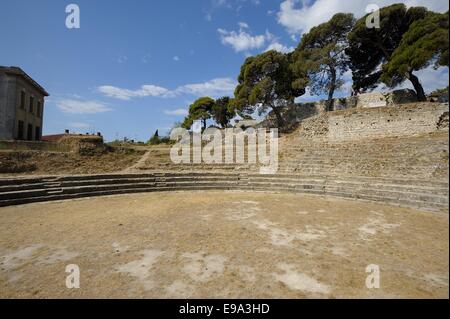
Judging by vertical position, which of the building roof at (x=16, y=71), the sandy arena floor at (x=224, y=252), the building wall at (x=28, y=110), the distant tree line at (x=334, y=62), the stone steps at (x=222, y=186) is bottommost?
the sandy arena floor at (x=224, y=252)

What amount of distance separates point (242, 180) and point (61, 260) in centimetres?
874

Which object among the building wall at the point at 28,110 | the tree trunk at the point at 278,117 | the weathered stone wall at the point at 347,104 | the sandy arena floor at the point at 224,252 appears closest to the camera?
the sandy arena floor at the point at 224,252

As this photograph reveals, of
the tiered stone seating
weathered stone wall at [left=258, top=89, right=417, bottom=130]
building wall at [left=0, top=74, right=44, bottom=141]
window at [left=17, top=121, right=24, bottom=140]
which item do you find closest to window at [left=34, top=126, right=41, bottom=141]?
building wall at [left=0, top=74, right=44, bottom=141]

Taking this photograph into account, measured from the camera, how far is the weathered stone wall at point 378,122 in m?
13.1

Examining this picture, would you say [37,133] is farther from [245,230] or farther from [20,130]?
[245,230]

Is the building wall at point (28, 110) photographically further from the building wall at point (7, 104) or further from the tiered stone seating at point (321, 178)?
the tiered stone seating at point (321, 178)

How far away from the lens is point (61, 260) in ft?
12.3

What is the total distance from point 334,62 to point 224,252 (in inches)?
922

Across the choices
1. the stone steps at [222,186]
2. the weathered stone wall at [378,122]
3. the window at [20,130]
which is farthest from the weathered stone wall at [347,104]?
the window at [20,130]

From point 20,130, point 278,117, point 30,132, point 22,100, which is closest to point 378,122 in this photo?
point 278,117

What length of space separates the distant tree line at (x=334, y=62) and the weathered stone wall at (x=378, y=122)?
407cm

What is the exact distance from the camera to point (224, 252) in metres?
4.05
